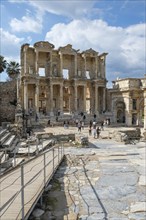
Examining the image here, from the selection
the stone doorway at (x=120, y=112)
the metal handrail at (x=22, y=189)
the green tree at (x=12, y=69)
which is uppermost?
the green tree at (x=12, y=69)

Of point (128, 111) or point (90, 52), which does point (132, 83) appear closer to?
point (128, 111)

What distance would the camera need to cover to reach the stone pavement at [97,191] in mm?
7344

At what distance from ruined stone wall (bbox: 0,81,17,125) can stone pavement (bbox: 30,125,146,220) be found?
108 ft

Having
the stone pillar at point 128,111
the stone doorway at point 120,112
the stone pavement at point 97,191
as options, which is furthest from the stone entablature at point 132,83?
the stone pavement at point 97,191

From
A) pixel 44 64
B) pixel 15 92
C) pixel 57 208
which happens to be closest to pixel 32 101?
pixel 15 92

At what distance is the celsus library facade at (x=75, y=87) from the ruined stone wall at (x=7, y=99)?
2023mm

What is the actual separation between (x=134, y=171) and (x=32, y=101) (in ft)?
130

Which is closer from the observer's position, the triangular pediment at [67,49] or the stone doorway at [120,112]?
the stone doorway at [120,112]

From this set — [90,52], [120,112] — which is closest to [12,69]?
[90,52]

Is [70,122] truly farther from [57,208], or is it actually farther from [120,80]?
[57,208]

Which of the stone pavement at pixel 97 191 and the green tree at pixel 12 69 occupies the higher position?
the green tree at pixel 12 69

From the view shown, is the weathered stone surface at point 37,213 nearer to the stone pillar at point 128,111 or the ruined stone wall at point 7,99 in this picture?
the ruined stone wall at point 7,99

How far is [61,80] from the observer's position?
49.7m

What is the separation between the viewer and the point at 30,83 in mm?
47344
